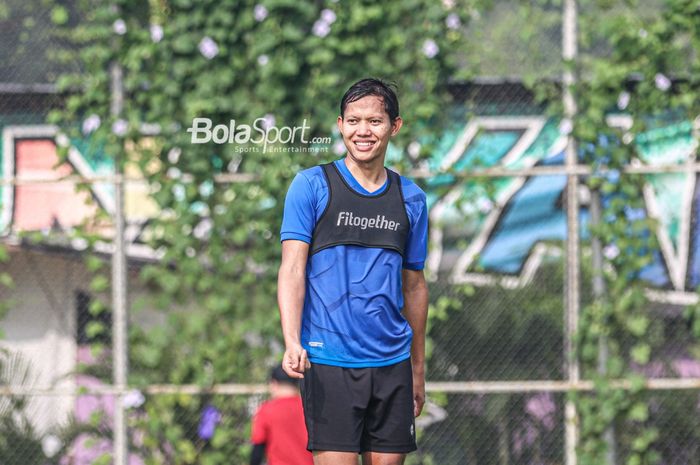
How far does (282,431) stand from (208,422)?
1.84 m

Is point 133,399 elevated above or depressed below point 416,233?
below

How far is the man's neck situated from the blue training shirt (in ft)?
0.20

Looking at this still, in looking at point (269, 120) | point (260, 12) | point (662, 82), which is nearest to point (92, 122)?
point (269, 120)

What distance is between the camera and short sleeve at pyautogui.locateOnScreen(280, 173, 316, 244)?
412cm

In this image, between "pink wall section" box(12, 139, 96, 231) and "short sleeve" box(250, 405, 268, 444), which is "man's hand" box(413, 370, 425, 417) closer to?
"short sleeve" box(250, 405, 268, 444)

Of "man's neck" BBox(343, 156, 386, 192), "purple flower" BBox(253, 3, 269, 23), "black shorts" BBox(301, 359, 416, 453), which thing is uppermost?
"purple flower" BBox(253, 3, 269, 23)

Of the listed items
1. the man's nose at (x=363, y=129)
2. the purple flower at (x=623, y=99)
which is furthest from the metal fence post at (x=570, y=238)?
the man's nose at (x=363, y=129)

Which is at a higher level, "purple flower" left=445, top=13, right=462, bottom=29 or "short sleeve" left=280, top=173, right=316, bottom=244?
"purple flower" left=445, top=13, right=462, bottom=29

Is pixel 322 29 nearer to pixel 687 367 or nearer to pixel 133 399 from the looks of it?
pixel 133 399

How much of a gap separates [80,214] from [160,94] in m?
1.03

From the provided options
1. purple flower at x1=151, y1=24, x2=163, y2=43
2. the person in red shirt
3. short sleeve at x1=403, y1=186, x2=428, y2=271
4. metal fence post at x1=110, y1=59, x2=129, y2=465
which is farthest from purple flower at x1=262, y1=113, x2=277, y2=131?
short sleeve at x1=403, y1=186, x2=428, y2=271

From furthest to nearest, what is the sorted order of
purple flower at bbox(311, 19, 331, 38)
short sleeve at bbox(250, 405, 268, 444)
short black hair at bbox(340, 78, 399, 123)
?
purple flower at bbox(311, 19, 331, 38), short sleeve at bbox(250, 405, 268, 444), short black hair at bbox(340, 78, 399, 123)

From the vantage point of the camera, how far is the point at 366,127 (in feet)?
13.7

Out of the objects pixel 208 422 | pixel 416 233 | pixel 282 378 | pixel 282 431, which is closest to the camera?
pixel 416 233
